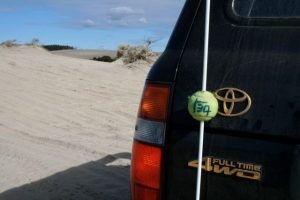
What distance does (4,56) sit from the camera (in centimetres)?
1722

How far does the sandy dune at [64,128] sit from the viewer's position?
593cm

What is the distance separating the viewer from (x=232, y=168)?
91.2 inches

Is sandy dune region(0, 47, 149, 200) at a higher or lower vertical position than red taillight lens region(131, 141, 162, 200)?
lower

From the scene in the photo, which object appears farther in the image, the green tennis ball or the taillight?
the taillight

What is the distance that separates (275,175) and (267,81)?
0.40 metres

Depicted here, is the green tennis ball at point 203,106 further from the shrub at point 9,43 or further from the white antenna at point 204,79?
the shrub at point 9,43

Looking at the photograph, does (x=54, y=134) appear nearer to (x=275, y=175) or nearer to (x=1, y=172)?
(x=1, y=172)

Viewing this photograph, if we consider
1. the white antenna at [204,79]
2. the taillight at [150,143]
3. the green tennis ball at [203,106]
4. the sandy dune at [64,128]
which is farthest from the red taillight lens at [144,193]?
the sandy dune at [64,128]

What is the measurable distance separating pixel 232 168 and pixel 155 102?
1.64ft

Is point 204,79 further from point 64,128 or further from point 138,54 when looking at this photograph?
point 138,54

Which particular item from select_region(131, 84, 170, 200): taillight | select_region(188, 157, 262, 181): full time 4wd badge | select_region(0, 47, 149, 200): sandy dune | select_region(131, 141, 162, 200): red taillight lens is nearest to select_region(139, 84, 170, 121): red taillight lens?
select_region(131, 84, 170, 200): taillight

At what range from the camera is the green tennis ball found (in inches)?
89.5

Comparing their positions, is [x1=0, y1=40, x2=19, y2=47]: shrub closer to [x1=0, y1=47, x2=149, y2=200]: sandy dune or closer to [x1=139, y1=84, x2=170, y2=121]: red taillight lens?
[x1=0, y1=47, x2=149, y2=200]: sandy dune

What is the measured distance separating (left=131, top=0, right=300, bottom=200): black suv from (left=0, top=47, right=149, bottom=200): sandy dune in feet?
10.2
